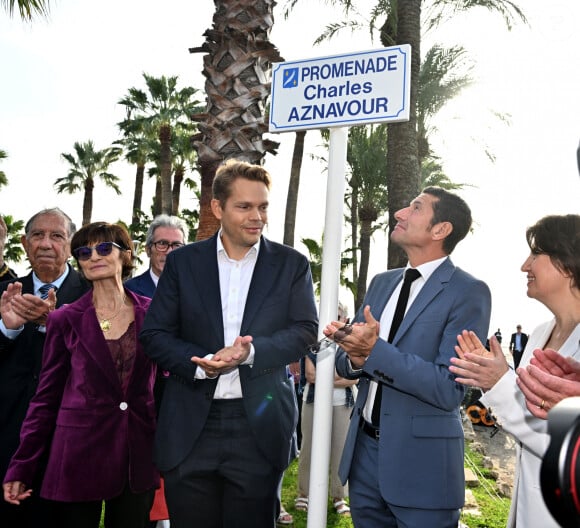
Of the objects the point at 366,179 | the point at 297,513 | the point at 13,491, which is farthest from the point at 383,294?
the point at 366,179

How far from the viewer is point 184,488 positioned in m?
2.90

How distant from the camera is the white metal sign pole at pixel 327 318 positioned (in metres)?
2.85

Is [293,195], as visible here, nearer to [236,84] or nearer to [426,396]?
[236,84]

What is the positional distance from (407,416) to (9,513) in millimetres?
2426

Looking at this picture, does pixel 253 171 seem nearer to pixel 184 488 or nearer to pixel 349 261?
pixel 184 488

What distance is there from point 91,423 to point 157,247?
2200 millimetres

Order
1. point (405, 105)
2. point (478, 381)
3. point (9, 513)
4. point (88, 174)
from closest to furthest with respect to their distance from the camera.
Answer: point (478, 381)
point (405, 105)
point (9, 513)
point (88, 174)

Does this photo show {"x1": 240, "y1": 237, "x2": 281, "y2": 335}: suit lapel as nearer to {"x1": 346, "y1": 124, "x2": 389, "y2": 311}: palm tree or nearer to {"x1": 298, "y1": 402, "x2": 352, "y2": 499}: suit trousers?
{"x1": 298, "y1": 402, "x2": 352, "y2": 499}: suit trousers

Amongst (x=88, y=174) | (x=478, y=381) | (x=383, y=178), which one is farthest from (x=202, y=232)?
(x=88, y=174)

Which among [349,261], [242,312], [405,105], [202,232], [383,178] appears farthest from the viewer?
[349,261]

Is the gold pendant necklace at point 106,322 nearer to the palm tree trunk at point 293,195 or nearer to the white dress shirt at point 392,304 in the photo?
the white dress shirt at point 392,304

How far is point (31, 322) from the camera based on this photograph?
3818 millimetres

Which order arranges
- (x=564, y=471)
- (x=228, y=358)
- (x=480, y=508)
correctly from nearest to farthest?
1. (x=564, y=471)
2. (x=228, y=358)
3. (x=480, y=508)

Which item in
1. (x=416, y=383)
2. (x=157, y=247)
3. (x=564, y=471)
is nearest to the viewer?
(x=564, y=471)
